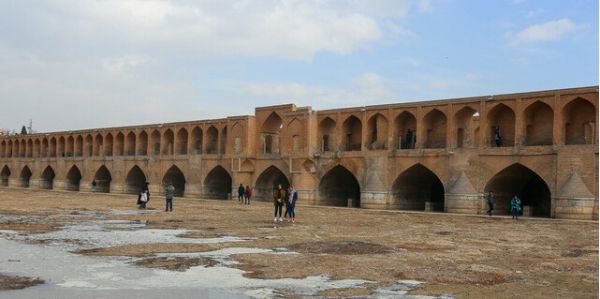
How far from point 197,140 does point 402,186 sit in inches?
658

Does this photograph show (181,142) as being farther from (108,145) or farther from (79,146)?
(79,146)

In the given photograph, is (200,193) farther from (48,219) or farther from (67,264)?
(67,264)

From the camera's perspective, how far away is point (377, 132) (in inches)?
1244

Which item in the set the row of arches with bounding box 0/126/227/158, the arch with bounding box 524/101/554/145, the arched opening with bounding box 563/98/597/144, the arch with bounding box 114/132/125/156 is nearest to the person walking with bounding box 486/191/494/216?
the arch with bounding box 524/101/554/145

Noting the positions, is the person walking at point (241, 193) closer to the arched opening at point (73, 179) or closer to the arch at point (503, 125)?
the arch at point (503, 125)

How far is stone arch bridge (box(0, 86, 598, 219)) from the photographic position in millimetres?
25016

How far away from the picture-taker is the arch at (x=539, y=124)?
26875 millimetres

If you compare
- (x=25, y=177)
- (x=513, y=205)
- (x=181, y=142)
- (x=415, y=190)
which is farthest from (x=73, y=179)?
(x=513, y=205)

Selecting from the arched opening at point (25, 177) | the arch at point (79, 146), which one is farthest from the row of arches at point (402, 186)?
the arched opening at point (25, 177)


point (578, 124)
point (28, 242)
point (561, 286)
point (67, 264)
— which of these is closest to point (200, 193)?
point (578, 124)

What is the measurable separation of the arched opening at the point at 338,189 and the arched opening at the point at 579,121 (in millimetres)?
11507

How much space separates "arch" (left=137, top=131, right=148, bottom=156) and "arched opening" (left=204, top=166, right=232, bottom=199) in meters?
7.87

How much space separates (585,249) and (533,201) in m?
17.5

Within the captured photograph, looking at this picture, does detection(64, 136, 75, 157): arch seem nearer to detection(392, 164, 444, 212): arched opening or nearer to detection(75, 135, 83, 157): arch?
detection(75, 135, 83, 157): arch
